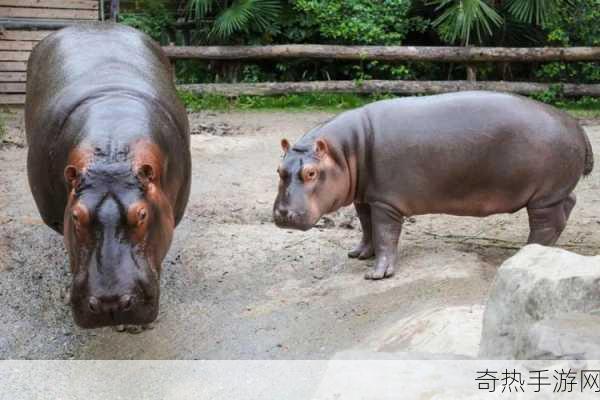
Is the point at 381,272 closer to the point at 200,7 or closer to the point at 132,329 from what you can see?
the point at 132,329

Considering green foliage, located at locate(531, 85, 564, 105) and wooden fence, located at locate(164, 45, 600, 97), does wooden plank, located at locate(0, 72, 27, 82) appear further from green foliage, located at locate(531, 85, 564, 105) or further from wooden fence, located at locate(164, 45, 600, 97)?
green foliage, located at locate(531, 85, 564, 105)

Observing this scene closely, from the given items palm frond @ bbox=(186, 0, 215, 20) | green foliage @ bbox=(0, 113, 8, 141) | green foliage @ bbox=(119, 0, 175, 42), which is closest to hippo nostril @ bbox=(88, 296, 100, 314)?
green foliage @ bbox=(0, 113, 8, 141)

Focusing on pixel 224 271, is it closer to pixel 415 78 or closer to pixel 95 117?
pixel 95 117

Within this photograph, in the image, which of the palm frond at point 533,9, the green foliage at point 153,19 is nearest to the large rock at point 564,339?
the palm frond at point 533,9

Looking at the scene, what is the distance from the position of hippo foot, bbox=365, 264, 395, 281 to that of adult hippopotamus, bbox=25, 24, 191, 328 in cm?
110

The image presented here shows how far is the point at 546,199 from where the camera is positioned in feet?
15.0

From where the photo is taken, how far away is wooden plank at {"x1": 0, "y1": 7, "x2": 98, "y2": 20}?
427 inches

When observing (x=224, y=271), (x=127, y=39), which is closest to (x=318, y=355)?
(x=224, y=271)

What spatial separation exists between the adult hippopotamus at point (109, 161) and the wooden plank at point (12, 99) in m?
5.93

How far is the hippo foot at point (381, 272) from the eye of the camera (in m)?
4.52

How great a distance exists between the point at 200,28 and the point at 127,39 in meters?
7.50

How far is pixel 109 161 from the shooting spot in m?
3.34

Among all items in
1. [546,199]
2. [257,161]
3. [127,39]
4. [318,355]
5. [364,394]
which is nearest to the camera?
[364,394]

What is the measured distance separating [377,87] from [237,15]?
7.22 ft
